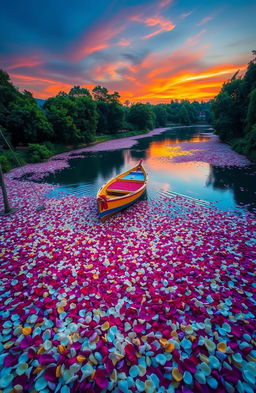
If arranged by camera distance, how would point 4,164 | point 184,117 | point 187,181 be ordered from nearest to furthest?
point 187,181, point 4,164, point 184,117

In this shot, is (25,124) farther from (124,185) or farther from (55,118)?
(124,185)

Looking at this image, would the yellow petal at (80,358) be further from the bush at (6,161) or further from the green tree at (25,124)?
the green tree at (25,124)

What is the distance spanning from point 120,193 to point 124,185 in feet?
4.11

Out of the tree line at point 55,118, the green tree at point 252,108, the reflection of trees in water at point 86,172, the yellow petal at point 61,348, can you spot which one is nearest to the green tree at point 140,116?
the tree line at point 55,118

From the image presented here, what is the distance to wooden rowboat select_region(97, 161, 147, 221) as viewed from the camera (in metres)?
7.67

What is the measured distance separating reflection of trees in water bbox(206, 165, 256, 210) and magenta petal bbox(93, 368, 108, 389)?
9.79 meters

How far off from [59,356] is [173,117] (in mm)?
123601

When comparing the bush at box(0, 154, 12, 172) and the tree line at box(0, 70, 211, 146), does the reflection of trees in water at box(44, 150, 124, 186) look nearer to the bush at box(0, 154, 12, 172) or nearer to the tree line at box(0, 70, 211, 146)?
the bush at box(0, 154, 12, 172)

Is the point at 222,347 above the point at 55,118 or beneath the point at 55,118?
beneath

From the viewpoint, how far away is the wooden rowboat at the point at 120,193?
25.2 ft

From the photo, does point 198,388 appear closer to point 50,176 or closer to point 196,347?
point 196,347

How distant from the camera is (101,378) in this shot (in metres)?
2.63

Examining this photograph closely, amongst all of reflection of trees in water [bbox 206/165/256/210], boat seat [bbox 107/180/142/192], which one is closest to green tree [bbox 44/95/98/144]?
boat seat [bbox 107/180/142/192]

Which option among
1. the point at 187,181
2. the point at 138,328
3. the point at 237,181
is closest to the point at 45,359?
the point at 138,328
